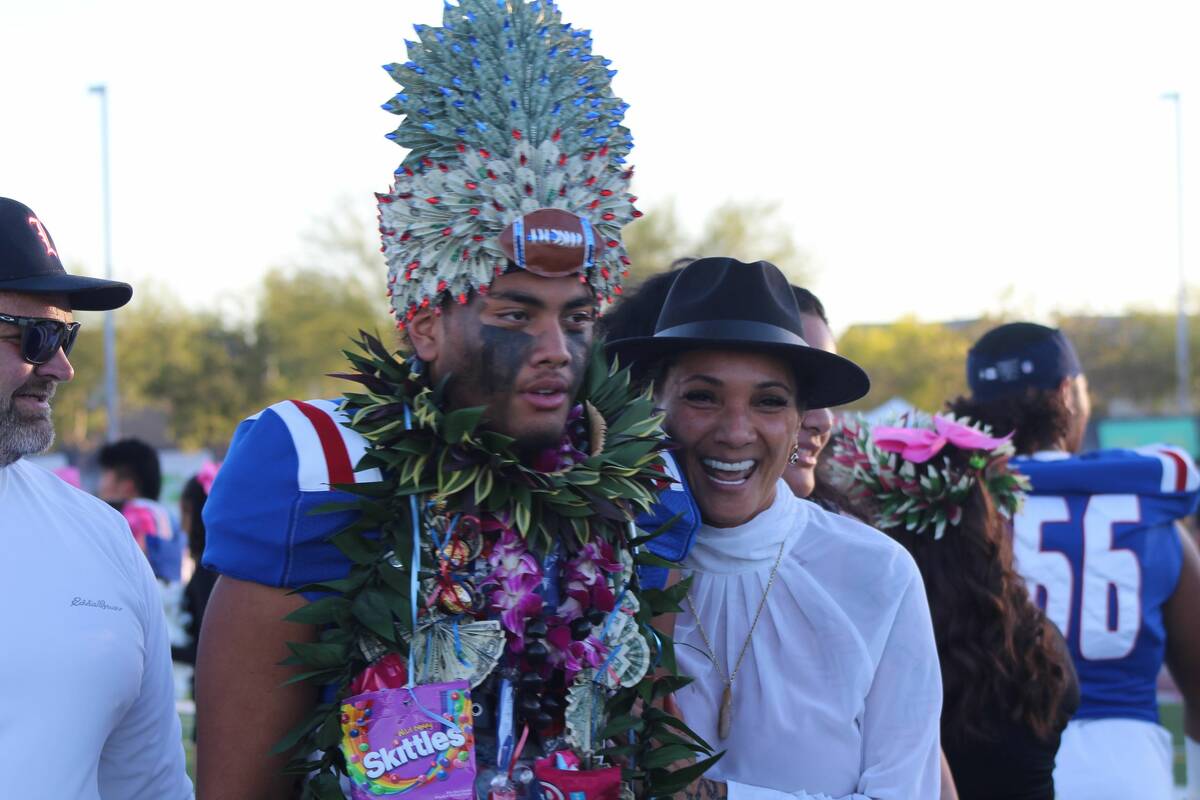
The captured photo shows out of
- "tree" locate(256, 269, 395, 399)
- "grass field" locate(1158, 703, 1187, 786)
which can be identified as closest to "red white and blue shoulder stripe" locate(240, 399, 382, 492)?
"grass field" locate(1158, 703, 1187, 786)

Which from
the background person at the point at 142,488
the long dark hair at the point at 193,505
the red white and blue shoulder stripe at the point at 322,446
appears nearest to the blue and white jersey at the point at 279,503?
the red white and blue shoulder stripe at the point at 322,446

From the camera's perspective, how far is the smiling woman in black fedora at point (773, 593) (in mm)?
2682

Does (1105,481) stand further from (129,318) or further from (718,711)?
(129,318)

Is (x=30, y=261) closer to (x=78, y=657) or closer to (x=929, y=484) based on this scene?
(x=78, y=657)

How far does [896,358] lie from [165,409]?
24.5 m

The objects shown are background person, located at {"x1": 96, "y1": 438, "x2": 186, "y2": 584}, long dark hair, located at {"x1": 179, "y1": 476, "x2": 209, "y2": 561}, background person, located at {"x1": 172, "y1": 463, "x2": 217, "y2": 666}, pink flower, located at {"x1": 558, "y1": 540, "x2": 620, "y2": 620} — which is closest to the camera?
pink flower, located at {"x1": 558, "y1": 540, "x2": 620, "y2": 620}

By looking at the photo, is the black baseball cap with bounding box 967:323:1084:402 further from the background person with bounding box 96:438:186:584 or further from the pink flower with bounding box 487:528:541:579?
the background person with bounding box 96:438:186:584

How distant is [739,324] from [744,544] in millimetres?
520

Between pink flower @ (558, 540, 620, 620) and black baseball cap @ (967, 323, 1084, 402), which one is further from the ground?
black baseball cap @ (967, 323, 1084, 402)

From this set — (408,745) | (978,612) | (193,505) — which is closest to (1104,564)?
(978,612)

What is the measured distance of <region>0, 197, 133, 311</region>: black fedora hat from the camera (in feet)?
7.97

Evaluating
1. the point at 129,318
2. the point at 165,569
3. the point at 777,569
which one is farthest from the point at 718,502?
the point at 129,318

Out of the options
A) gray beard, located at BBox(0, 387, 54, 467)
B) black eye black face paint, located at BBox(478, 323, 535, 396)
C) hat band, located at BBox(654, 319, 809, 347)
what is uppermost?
hat band, located at BBox(654, 319, 809, 347)

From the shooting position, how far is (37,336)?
246 centimetres
